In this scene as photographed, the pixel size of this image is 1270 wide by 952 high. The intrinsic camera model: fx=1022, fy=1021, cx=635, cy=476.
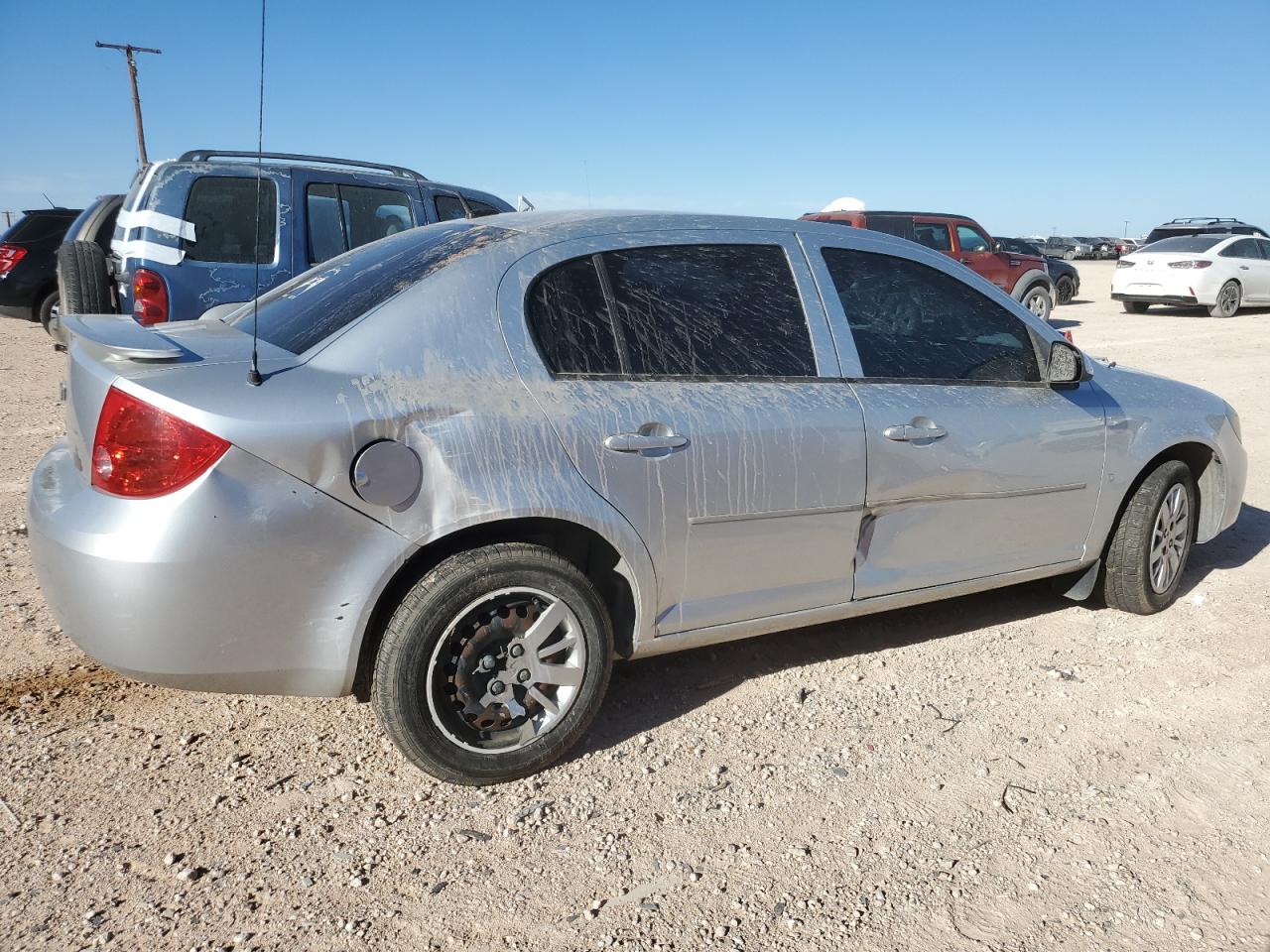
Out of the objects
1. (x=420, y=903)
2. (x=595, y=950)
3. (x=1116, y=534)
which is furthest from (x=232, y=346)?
(x=1116, y=534)

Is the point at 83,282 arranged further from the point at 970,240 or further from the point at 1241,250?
the point at 1241,250

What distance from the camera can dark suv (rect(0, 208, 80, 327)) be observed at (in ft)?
42.9

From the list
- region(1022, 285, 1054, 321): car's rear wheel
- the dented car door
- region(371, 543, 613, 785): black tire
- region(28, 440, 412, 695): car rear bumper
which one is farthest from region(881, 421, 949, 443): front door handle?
region(1022, 285, 1054, 321): car's rear wheel

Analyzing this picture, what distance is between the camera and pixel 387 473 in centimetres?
271

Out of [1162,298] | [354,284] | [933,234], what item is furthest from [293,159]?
[1162,298]

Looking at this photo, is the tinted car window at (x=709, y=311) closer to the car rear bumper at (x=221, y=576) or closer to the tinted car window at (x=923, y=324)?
the tinted car window at (x=923, y=324)

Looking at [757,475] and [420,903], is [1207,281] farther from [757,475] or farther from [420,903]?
[420,903]

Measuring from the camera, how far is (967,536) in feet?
12.5

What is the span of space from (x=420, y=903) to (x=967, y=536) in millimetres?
2334

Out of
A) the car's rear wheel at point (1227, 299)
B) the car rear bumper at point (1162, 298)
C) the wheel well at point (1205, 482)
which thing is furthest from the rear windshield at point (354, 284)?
the car's rear wheel at point (1227, 299)

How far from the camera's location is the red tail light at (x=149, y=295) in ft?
23.3

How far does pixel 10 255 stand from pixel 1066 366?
1353cm

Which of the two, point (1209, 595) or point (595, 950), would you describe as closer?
point (595, 950)

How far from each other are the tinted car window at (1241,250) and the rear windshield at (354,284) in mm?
18287
